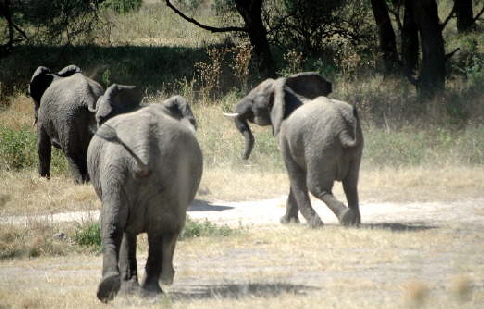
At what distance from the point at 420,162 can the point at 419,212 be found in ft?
13.0

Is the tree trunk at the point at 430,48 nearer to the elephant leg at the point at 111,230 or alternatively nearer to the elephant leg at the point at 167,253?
the elephant leg at the point at 167,253

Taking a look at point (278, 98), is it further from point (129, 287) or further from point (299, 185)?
point (129, 287)

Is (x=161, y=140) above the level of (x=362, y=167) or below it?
above

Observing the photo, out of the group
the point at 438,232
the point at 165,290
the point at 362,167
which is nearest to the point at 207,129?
the point at 362,167

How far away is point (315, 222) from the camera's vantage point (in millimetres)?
11695

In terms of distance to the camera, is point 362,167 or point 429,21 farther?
point 429,21

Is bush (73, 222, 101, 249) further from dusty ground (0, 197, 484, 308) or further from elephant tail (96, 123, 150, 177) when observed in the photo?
elephant tail (96, 123, 150, 177)

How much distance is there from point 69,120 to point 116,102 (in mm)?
7379

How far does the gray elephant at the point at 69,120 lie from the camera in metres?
15.5

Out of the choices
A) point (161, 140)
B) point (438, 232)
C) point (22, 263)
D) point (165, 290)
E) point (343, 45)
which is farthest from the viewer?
point (343, 45)

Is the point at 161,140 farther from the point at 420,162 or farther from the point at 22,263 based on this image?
the point at 420,162

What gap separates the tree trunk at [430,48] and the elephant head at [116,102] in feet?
43.9

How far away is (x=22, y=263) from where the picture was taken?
33.2 feet

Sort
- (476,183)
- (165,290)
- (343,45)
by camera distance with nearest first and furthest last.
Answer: (165,290)
(476,183)
(343,45)
